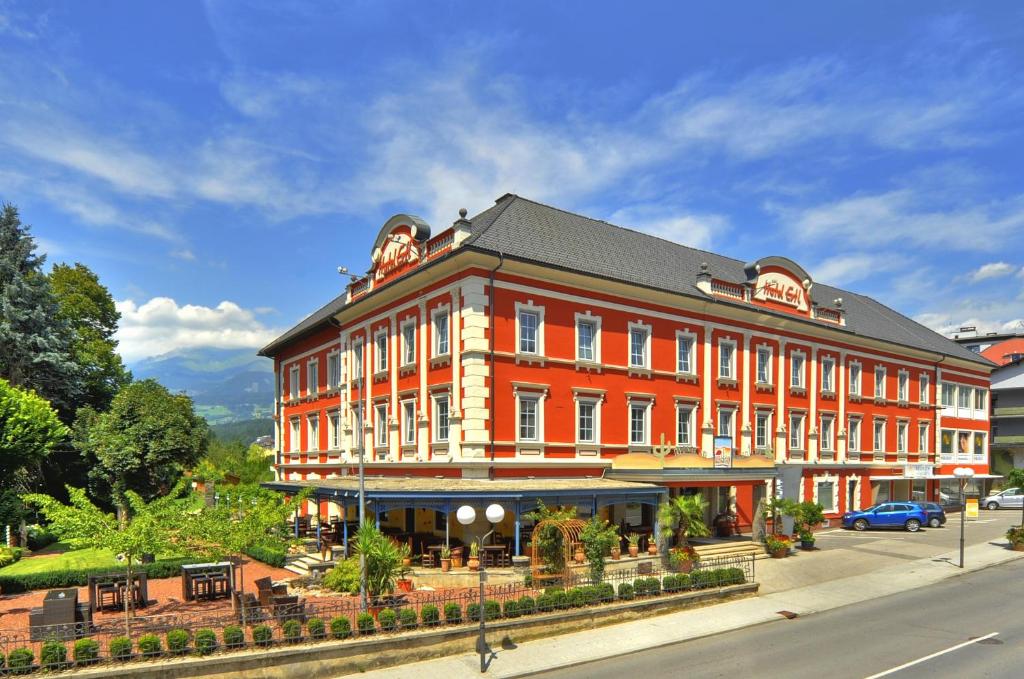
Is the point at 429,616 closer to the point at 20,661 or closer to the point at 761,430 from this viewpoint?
the point at 20,661

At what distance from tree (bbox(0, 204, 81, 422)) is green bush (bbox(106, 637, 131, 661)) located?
113ft

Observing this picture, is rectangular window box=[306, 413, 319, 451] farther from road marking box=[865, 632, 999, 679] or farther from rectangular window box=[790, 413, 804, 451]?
road marking box=[865, 632, 999, 679]

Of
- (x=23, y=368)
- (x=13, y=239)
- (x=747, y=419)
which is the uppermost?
(x=13, y=239)

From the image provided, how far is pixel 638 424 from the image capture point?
3005 cm

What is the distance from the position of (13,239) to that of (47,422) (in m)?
18.7

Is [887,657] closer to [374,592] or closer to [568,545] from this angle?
[568,545]

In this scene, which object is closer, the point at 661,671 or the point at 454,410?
the point at 661,671

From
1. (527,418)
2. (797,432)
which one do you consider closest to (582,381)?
(527,418)

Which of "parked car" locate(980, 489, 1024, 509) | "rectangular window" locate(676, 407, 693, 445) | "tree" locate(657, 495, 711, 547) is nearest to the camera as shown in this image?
"tree" locate(657, 495, 711, 547)

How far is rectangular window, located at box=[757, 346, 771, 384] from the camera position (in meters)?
35.3

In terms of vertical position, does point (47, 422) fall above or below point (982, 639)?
above

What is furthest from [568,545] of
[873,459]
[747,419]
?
[873,459]

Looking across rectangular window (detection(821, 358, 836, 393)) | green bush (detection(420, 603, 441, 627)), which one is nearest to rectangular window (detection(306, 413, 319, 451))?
green bush (detection(420, 603, 441, 627))

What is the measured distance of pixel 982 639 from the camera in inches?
655
